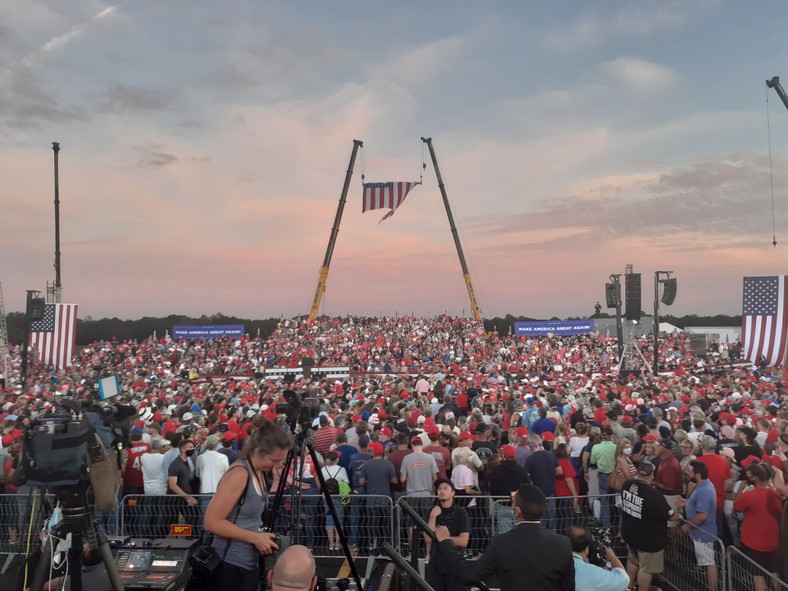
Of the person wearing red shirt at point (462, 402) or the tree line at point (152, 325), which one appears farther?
the tree line at point (152, 325)

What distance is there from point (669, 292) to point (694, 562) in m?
19.2

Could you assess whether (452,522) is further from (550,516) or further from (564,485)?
(564,485)

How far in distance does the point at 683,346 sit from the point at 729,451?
3628 cm

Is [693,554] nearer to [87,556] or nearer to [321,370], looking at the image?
[87,556]

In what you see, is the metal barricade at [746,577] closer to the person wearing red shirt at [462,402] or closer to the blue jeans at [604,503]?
the blue jeans at [604,503]

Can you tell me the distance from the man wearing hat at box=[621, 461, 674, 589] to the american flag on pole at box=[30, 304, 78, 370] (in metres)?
25.2

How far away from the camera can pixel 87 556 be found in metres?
4.27

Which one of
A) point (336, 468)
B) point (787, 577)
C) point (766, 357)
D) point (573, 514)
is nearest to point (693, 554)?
point (787, 577)

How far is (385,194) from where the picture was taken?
3466 cm

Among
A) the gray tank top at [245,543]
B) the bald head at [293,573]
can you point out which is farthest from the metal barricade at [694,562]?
the bald head at [293,573]

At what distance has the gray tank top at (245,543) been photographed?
3365mm

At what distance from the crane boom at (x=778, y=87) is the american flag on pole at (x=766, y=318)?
795cm

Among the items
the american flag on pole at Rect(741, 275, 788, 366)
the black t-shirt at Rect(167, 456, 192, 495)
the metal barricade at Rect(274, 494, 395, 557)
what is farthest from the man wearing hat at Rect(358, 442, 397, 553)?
the american flag on pole at Rect(741, 275, 788, 366)

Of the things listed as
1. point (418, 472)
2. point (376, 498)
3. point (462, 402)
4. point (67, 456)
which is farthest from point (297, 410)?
point (462, 402)
